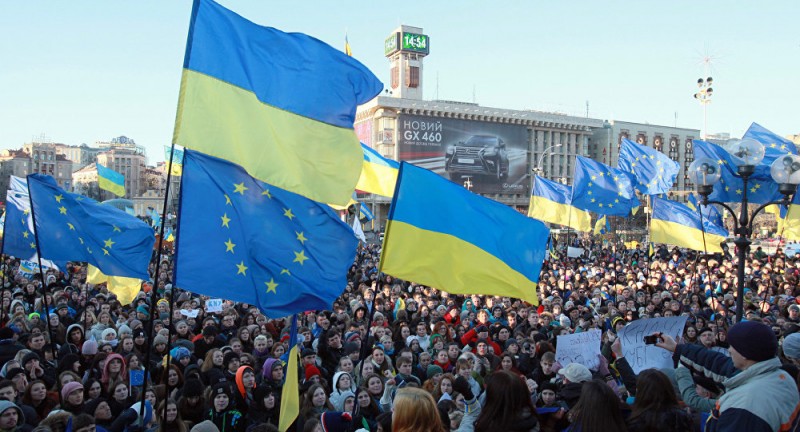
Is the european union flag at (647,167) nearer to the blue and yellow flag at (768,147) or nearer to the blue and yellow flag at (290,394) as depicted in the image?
the blue and yellow flag at (768,147)

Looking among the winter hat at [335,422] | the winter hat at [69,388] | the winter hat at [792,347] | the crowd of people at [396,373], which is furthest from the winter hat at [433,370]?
the winter hat at [792,347]

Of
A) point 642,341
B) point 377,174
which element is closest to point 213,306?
point 377,174

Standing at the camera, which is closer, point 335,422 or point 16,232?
point 335,422

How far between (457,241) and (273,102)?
2.04 metres

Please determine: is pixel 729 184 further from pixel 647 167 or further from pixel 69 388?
pixel 69 388

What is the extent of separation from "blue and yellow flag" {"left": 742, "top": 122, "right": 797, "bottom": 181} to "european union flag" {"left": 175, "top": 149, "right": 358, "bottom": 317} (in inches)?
459

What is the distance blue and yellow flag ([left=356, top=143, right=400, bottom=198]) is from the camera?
10.2 m

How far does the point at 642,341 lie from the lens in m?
5.70

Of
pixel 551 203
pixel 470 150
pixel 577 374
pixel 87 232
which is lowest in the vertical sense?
pixel 577 374

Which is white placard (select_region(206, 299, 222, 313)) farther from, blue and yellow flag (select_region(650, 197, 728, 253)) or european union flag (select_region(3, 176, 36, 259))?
blue and yellow flag (select_region(650, 197, 728, 253))

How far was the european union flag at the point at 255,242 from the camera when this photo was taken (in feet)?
16.0

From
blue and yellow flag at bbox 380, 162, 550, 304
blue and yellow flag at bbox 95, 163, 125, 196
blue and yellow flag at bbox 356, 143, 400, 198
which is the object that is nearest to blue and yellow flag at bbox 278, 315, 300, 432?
blue and yellow flag at bbox 380, 162, 550, 304

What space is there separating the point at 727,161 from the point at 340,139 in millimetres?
10598

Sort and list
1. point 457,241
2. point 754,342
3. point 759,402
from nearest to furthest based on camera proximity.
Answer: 1. point 759,402
2. point 754,342
3. point 457,241
